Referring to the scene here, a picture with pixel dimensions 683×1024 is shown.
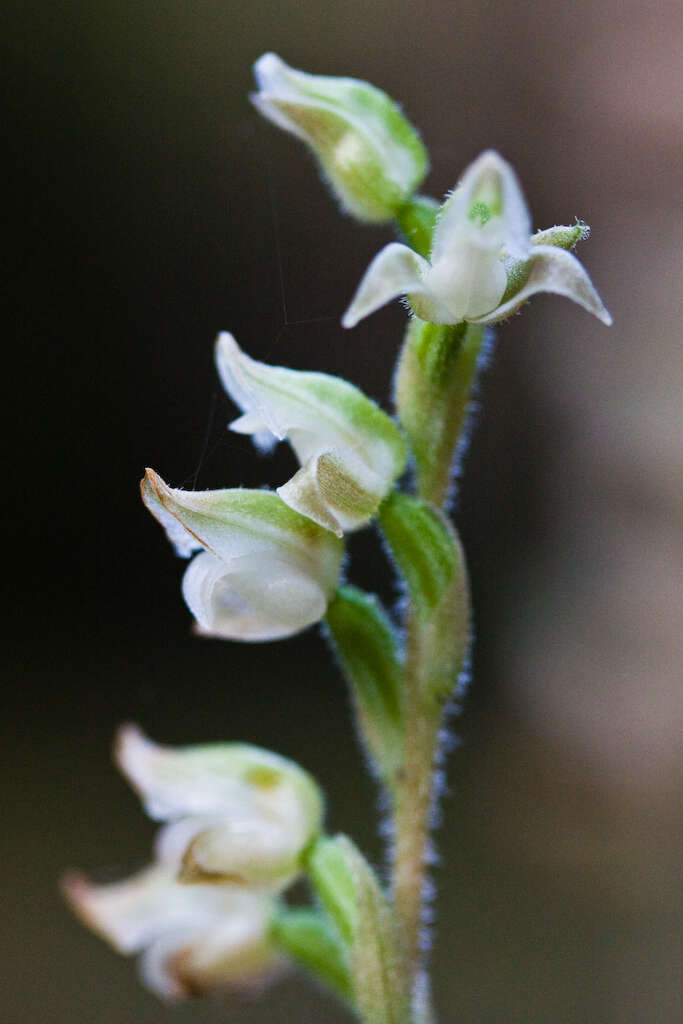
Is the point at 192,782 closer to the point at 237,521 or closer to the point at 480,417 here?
the point at 237,521

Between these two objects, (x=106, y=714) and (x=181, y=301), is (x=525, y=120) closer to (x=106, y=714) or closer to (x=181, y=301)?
(x=181, y=301)

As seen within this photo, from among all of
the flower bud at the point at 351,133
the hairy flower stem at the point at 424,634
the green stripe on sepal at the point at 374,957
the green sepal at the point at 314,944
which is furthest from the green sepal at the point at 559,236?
the green sepal at the point at 314,944

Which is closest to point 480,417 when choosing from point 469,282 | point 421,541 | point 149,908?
point 149,908

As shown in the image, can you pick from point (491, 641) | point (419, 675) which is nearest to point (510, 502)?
point (491, 641)

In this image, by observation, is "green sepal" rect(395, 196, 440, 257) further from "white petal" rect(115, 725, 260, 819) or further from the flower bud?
"white petal" rect(115, 725, 260, 819)

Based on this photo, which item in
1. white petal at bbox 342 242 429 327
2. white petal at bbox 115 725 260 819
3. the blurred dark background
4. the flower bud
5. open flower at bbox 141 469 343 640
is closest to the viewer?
white petal at bbox 342 242 429 327

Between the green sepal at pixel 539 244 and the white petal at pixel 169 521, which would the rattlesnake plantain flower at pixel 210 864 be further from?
the green sepal at pixel 539 244

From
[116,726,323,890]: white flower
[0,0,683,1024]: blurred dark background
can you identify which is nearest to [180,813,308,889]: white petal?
[116,726,323,890]: white flower
